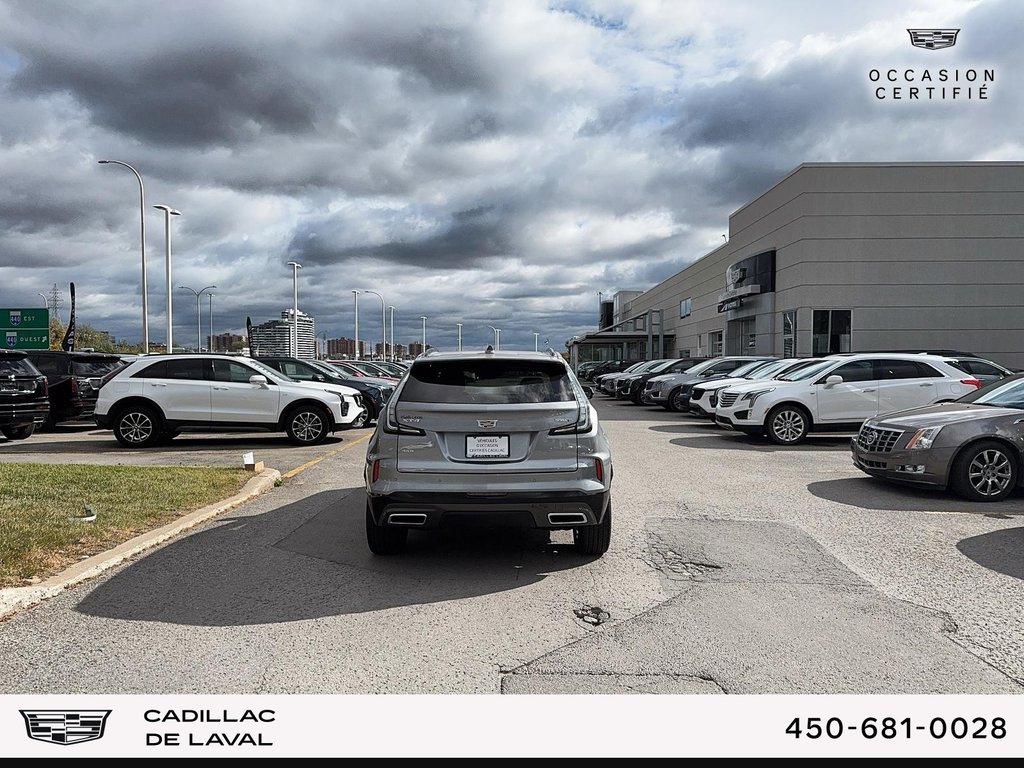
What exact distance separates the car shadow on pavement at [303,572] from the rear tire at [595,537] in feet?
0.33

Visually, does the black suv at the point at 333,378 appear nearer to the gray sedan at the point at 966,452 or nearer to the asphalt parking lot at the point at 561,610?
the asphalt parking lot at the point at 561,610

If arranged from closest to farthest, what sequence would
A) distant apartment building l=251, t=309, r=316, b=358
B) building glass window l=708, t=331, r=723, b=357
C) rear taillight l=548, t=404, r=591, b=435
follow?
rear taillight l=548, t=404, r=591, b=435
building glass window l=708, t=331, r=723, b=357
distant apartment building l=251, t=309, r=316, b=358

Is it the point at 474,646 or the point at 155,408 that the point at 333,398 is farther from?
the point at 474,646

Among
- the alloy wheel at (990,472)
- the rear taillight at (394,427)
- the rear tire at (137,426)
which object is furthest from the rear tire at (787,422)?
the rear tire at (137,426)

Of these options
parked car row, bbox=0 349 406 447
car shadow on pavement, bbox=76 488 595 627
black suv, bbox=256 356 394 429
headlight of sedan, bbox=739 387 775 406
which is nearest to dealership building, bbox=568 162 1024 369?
headlight of sedan, bbox=739 387 775 406

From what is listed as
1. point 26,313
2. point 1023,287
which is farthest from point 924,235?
point 26,313

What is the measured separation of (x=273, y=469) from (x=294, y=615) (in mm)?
6371

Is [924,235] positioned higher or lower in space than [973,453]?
higher

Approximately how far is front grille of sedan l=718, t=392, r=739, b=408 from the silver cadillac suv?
33.1 ft

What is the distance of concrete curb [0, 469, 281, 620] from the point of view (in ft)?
15.7

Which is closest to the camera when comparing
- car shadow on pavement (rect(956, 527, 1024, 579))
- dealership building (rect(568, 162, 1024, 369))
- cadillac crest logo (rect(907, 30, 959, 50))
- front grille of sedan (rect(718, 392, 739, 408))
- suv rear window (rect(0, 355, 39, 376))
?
car shadow on pavement (rect(956, 527, 1024, 579))

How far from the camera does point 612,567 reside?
228 inches

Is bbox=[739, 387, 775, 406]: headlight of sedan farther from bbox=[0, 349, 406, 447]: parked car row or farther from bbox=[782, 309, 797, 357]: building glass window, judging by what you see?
bbox=[782, 309, 797, 357]: building glass window

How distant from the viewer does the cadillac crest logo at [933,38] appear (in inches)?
993
